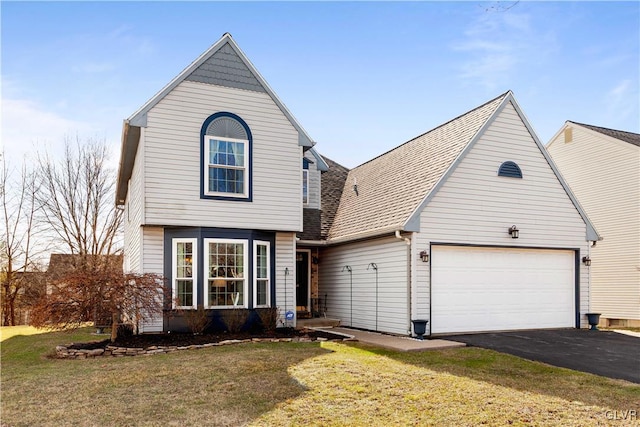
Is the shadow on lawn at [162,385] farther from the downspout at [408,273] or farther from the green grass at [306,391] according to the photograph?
the downspout at [408,273]

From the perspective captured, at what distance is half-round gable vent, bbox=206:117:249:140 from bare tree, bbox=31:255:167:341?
4012mm

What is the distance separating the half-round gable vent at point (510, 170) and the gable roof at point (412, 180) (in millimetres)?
1045

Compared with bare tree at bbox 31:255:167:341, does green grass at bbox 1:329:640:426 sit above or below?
below

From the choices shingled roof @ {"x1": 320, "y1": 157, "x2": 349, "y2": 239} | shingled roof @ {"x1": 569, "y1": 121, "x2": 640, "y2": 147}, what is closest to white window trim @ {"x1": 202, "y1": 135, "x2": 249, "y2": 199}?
shingled roof @ {"x1": 320, "y1": 157, "x2": 349, "y2": 239}

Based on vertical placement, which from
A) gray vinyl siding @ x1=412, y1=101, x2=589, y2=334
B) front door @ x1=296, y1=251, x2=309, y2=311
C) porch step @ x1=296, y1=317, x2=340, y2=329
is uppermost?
gray vinyl siding @ x1=412, y1=101, x2=589, y2=334

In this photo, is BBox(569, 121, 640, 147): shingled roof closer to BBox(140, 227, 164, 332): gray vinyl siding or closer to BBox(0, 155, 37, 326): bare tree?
BBox(140, 227, 164, 332): gray vinyl siding

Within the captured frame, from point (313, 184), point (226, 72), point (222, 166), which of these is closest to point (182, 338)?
point (222, 166)

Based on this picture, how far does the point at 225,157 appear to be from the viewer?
45.3ft

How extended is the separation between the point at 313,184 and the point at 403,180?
12.5 ft

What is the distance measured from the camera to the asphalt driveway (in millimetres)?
9586

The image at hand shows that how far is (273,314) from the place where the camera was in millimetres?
13891

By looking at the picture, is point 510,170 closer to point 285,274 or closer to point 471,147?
point 471,147

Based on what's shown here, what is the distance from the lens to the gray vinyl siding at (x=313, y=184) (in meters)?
18.3

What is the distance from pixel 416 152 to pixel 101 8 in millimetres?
9838
